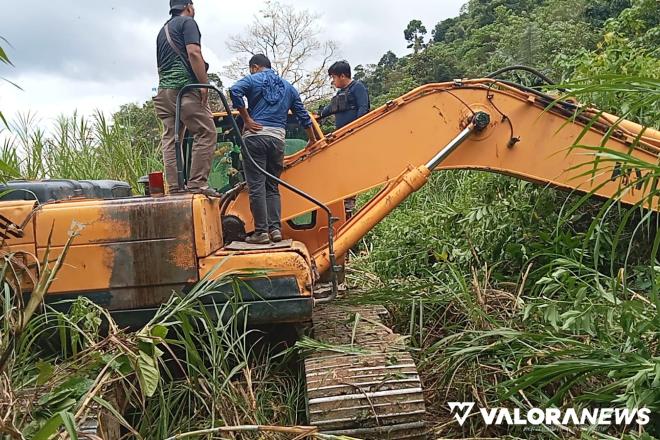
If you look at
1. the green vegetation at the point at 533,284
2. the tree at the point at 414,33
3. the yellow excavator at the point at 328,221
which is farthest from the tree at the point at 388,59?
the yellow excavator at the point at 328,221

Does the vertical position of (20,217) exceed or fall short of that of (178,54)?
it falls short

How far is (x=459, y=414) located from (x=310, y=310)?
889 mm

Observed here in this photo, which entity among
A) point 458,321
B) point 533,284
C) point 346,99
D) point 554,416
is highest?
point 346,99

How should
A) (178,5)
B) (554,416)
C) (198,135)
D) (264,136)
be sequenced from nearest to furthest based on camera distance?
(554,416), (264,136), (198,135), (178,5)

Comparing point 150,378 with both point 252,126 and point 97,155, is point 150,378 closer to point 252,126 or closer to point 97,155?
point 252,126

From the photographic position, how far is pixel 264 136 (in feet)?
14.0

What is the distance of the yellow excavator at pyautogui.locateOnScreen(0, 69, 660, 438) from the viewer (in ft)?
10.5

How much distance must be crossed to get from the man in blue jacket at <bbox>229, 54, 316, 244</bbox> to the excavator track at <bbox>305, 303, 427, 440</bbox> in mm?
942

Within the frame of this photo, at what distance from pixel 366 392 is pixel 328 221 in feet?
4.23

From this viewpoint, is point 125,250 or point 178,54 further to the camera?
point 178,54

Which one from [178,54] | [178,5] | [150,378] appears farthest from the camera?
[178,5]

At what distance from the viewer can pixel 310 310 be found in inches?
144

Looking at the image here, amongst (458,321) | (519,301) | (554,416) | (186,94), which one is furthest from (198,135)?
(554,416)

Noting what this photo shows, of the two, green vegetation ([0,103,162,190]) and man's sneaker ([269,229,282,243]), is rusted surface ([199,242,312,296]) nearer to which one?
man's sneaker ([269,229,282,243])
